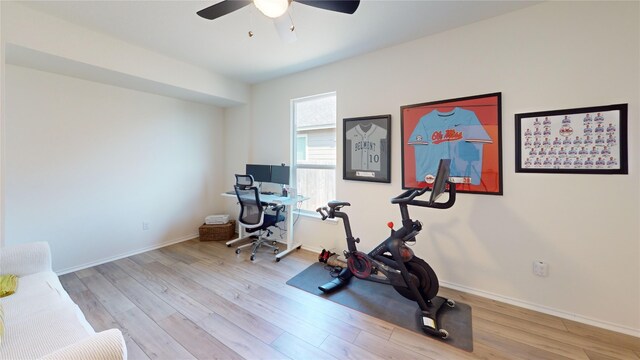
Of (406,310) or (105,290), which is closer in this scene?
(406,310)

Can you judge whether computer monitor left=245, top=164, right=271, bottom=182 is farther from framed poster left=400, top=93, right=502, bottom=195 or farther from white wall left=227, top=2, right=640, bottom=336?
framed poster left=400, top=93, right=502, bottom=195

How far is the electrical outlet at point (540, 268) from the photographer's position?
203 centimetres

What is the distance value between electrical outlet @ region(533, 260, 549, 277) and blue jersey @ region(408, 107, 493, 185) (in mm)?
838

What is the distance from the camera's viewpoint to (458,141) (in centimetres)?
234

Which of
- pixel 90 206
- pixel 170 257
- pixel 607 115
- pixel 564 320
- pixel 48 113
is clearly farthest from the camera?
pixel 170 257

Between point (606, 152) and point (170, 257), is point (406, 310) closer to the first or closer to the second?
point (606, 152)

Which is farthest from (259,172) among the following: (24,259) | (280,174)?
(24,259)

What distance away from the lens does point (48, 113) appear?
103 inches

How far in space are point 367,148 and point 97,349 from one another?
2.70 m

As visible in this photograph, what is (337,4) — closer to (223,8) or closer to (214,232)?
(223,8)

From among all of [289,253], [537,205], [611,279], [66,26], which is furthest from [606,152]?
[66,26]

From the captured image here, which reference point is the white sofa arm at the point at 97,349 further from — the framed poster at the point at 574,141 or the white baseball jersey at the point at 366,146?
the framed poster at the point at 574,141

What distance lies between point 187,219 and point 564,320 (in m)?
4.81

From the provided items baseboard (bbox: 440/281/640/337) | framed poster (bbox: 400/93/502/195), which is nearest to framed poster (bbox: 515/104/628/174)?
framed poster (bbox: 400/93/502/195)
